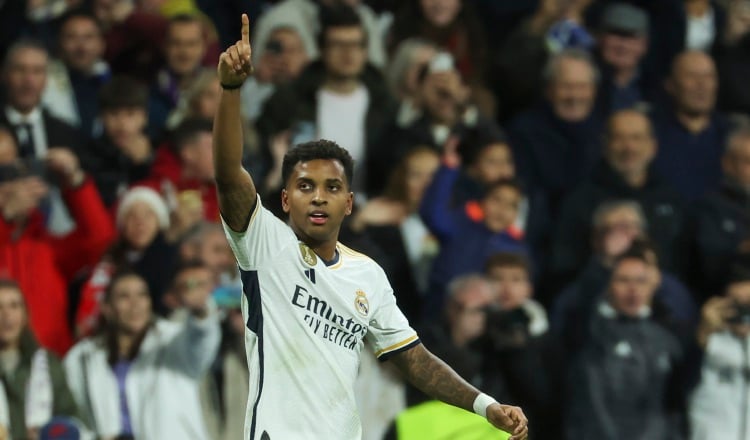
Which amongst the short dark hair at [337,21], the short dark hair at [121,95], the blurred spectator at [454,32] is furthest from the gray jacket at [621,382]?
the short dark hair at [121,95]

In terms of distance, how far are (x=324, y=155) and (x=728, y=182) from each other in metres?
5.46

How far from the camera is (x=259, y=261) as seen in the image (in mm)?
5191

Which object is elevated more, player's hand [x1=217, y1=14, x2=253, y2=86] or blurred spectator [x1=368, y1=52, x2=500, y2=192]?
player's hand [x1=217, y1=14, x2=253, y2=86]

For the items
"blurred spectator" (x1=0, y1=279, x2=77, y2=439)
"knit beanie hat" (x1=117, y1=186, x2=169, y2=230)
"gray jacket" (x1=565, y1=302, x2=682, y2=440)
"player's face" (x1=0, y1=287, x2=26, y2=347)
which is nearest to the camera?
"blurred spectator" (x1=0, y1=279, x2=77, y2=439)

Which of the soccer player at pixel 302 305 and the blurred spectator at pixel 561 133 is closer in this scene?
the soccer player at pixel 302 305

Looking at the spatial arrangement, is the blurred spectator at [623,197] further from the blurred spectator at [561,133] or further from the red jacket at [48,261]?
the red jacket at [48,261]

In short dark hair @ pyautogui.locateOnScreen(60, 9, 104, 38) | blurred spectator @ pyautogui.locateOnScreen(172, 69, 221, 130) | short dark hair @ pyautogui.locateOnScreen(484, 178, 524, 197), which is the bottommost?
short dark hair @ pyautogui.locateOnScreen(484, 178, 524, 197)

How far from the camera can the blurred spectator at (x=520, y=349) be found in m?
8.91

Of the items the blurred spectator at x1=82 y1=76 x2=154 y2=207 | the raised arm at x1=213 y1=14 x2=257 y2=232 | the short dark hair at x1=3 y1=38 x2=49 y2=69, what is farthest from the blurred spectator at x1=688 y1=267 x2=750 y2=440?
the raised arm at x1=213 y1=14 x2=257 y2=232

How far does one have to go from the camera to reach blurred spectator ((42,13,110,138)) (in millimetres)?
10156

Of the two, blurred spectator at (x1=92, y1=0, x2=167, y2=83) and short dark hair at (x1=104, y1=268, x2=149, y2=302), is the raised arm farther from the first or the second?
blurred spectator at (x1=92, y1=0, x2=167, y2=83)

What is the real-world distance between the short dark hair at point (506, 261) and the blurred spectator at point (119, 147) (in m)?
2.14

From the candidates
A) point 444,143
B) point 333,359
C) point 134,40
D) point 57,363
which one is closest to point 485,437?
point 333,359

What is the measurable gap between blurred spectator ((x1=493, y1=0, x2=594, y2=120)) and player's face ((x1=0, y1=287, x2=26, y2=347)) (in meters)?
4.16
